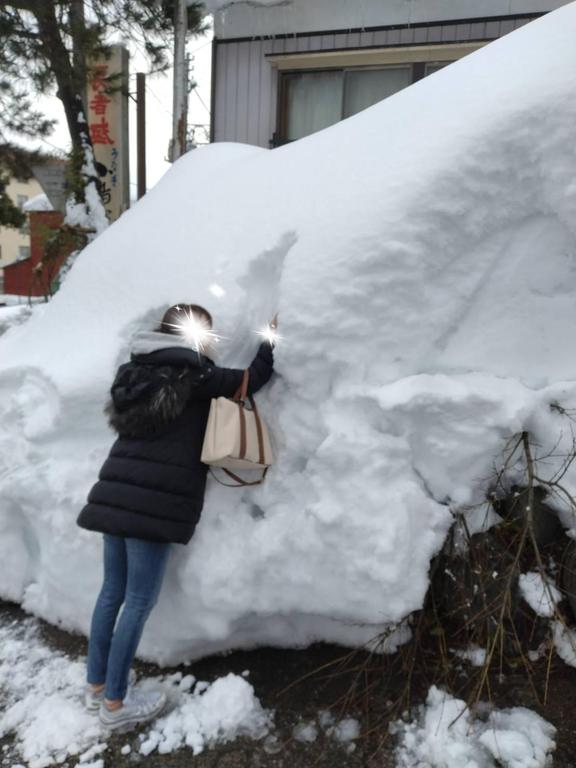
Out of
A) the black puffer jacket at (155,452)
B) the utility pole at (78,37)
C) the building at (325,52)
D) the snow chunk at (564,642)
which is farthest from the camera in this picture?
the building at (325,52)

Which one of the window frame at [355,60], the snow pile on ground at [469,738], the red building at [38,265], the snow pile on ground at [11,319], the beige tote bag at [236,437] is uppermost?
the window frame at [355,60]

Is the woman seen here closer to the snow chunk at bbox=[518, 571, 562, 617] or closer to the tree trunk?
the snow chunk at bbox=[518, 571, 562, 617]

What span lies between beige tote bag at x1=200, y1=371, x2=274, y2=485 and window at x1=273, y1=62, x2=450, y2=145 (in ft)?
21.4

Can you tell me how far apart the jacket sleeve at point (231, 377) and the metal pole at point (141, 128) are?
5.57m

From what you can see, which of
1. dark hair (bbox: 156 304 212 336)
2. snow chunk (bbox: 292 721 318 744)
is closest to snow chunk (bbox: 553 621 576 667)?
snow chunk (bbox: 292 721 318 744)

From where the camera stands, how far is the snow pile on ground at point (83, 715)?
2.11 meters

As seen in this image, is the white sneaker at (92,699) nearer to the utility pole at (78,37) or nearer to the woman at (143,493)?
the woman at (143,493)

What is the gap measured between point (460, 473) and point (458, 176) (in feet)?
4.07

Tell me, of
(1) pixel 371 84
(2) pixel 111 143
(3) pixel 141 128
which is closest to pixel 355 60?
(1) pixel 371 84

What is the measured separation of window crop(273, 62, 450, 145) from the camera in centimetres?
733

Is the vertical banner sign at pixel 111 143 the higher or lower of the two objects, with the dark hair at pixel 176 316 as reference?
higher

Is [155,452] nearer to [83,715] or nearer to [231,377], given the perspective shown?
[231,377]

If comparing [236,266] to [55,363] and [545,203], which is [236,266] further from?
[545,203]

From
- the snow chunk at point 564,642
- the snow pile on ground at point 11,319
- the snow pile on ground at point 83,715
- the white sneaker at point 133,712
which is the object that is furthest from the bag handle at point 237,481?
the snow pile on ground at point 11,319
